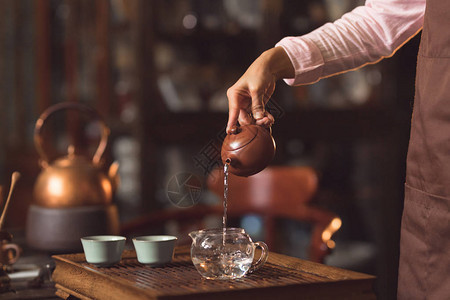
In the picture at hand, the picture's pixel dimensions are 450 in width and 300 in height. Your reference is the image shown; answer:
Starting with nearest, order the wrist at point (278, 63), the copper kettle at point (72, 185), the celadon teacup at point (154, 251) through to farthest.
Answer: the celadon teacup at point (154, 251) → the wrist at point (278, 63) → the copper kettle at point (72, 185)

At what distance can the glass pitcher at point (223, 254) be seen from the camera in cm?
106

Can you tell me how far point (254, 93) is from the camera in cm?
122

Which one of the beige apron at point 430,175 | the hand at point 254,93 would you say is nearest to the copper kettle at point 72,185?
the hand at point 254,93

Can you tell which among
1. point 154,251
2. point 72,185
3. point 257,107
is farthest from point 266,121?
point 72,185

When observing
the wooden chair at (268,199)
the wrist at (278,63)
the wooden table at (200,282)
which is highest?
the wrist at (278,63)

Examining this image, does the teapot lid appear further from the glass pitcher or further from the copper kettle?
the copper kettle

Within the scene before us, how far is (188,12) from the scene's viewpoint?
3.62m

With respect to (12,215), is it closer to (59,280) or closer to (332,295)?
(59,280)

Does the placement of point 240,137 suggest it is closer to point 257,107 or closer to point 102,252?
point 257,107

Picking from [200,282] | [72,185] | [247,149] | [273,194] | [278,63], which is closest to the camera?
[200,282]

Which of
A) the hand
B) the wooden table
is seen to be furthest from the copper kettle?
the hand

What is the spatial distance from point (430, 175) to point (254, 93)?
339 millimetres

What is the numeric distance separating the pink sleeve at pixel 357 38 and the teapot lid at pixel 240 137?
23 centimetres

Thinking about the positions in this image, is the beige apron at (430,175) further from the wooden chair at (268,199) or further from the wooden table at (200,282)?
the wooden chair at (268,199)
